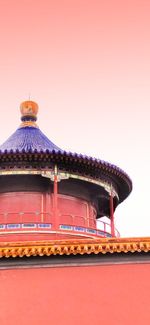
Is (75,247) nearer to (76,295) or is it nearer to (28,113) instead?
(76,295)

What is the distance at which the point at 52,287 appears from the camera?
13.6 meters

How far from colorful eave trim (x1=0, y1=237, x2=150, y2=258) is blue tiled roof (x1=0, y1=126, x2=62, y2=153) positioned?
22.3 ft

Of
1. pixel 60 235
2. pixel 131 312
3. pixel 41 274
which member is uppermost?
pixel 60 235

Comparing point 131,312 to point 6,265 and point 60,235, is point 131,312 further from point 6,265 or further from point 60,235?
point 60,235

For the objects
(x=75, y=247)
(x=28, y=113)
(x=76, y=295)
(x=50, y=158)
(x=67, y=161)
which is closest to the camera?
(x=76, y=295)

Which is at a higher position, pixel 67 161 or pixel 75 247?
pixel 67 161

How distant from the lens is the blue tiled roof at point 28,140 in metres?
20.3

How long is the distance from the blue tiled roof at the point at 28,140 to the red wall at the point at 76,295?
7.22 m

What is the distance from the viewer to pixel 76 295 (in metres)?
13.5

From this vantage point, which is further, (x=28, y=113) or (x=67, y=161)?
(x=28, y=113)

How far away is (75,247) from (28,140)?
814 centimetres

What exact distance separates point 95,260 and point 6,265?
254cm

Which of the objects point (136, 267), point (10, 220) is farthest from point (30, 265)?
point (10, 220)

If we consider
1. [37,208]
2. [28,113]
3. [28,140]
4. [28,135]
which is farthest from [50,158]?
[28,113]
